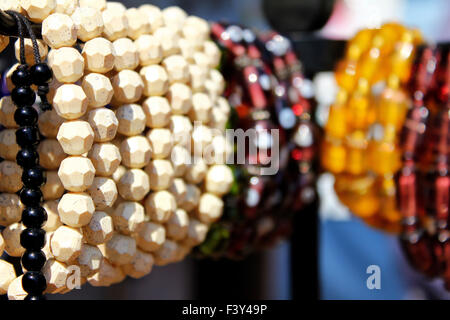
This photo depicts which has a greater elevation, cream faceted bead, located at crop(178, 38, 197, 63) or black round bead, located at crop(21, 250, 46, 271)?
cream faceted bead, located at crop(178, 38, 197, 63)

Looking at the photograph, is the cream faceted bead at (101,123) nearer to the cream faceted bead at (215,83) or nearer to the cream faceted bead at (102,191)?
the cream faceted bead at (102,191)

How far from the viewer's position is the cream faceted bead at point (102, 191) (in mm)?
398

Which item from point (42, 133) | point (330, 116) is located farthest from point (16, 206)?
point (330, 116)

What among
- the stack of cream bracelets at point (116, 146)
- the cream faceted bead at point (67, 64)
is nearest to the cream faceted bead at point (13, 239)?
the stack of cream bracelets at point (116, 146)

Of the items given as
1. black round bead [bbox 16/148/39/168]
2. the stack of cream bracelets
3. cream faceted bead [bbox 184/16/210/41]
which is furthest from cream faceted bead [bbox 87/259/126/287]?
cream faceted bead [bbox 184/16/210/41]

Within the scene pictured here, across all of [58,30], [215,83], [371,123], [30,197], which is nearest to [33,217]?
[30,197]

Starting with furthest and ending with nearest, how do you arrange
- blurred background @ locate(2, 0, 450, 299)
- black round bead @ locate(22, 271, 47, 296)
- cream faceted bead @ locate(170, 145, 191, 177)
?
blurred background @ locate(2, 0, 450, 299), cream faceted bead @ locate(170, 145, 191, 177), black round bead @ locate(22, 271, 47, 296)

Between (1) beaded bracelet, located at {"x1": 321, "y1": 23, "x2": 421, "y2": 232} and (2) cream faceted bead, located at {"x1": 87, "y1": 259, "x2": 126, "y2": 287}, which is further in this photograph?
(1) beaded bracelet, located at {"x1": 321, "y1": 23, "x2": 421, "y2": 232}

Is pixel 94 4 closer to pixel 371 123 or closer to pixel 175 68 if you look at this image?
pixel 175 68

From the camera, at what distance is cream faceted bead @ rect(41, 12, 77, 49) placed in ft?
1.24

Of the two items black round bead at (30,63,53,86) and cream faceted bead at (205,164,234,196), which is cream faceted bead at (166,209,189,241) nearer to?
cream faceted bead at (205,164,234,196)

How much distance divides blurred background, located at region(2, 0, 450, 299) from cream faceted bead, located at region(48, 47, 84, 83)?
12.4 inches

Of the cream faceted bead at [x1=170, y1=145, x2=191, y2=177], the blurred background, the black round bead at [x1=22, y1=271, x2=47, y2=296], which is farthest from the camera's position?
the blurred background

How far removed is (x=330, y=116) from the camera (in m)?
0.61
